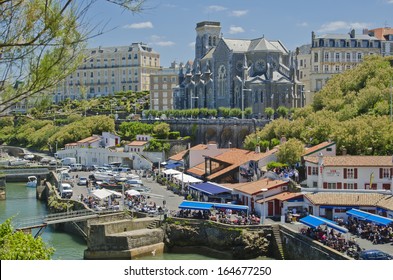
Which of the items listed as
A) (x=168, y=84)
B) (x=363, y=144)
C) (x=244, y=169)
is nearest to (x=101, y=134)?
(x=168, y=84)

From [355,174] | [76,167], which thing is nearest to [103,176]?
[76,167]

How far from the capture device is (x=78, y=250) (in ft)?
99.3

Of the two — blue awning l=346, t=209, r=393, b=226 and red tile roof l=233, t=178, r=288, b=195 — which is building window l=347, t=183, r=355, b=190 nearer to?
red tile roof l=233, t=178, r=288, b=195

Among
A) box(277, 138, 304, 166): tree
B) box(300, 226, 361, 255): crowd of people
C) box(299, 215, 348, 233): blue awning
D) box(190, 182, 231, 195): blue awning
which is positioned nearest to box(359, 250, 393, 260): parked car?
box(300, 226, 361, 255): crowd of people

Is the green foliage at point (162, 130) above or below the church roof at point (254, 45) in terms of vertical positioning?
below

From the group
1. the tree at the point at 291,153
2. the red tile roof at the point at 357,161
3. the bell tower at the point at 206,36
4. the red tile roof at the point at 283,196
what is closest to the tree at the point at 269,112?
the bell tower at the point at 206,36

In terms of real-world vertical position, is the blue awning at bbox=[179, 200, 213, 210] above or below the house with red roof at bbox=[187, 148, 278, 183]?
below

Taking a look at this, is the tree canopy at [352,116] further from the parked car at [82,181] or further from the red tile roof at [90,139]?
the red tile roof at [90,139]

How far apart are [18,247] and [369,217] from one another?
15814mm

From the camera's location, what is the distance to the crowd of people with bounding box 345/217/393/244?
2383cm

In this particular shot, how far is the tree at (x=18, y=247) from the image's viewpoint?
13148 millimetres

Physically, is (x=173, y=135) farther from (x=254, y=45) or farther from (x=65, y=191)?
(x=65, y=191)

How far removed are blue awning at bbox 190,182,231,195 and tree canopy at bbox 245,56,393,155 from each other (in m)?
7.29

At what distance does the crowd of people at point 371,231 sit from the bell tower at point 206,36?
65.8 meters
